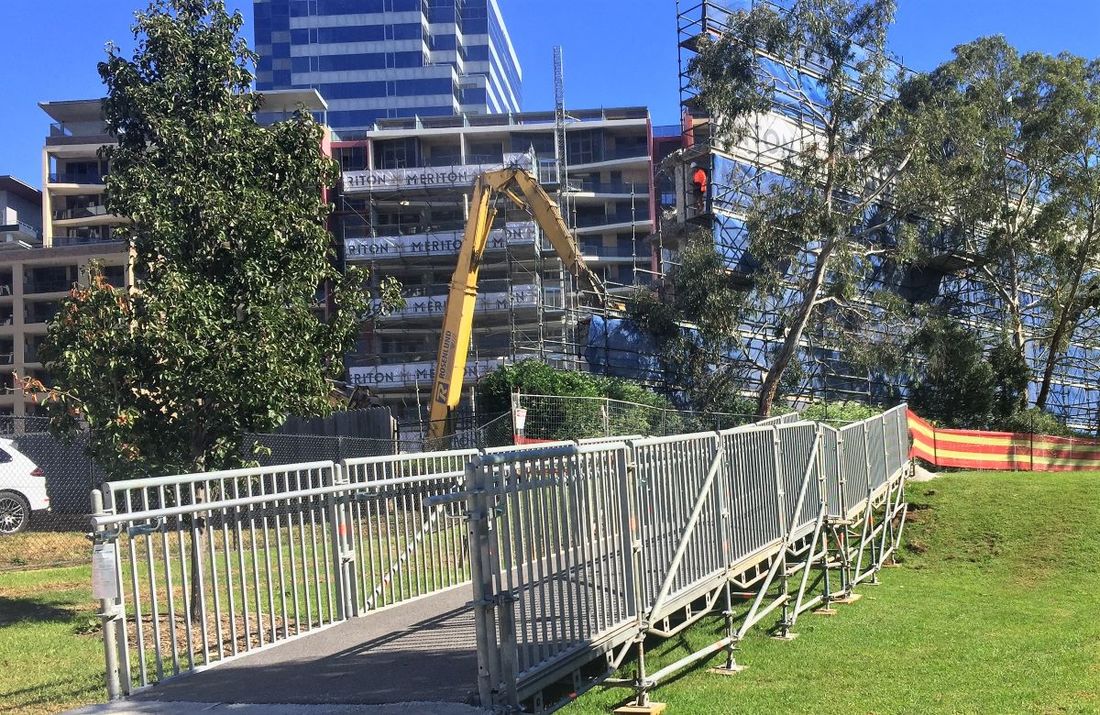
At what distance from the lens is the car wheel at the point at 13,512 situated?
57.1ft

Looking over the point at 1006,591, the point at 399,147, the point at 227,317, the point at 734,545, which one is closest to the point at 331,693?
the point at 734,545

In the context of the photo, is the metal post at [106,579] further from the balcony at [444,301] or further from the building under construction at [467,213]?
the balcony at [444,301]

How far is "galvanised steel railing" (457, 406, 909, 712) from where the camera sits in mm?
5391

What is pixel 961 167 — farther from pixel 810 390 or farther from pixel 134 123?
pixel 134 123

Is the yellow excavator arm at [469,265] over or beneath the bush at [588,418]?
over

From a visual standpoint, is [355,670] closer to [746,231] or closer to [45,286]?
[746,231]

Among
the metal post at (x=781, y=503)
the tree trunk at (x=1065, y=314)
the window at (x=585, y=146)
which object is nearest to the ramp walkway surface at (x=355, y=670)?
the metal post at (x=781, y=503)

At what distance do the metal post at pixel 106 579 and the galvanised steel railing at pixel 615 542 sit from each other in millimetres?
1859

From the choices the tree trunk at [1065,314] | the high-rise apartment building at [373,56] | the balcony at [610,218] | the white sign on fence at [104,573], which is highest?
the high-rise apartment building at [373,56]

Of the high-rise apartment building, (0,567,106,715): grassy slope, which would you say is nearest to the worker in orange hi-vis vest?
(0,567,106,715): grassy slope

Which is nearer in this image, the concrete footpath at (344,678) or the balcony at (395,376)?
the concrete footpath at (344,678)

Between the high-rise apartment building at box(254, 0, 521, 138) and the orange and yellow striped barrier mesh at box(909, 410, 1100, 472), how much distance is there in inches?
3180

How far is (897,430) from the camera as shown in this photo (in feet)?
57.2

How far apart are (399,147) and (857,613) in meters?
58.8
